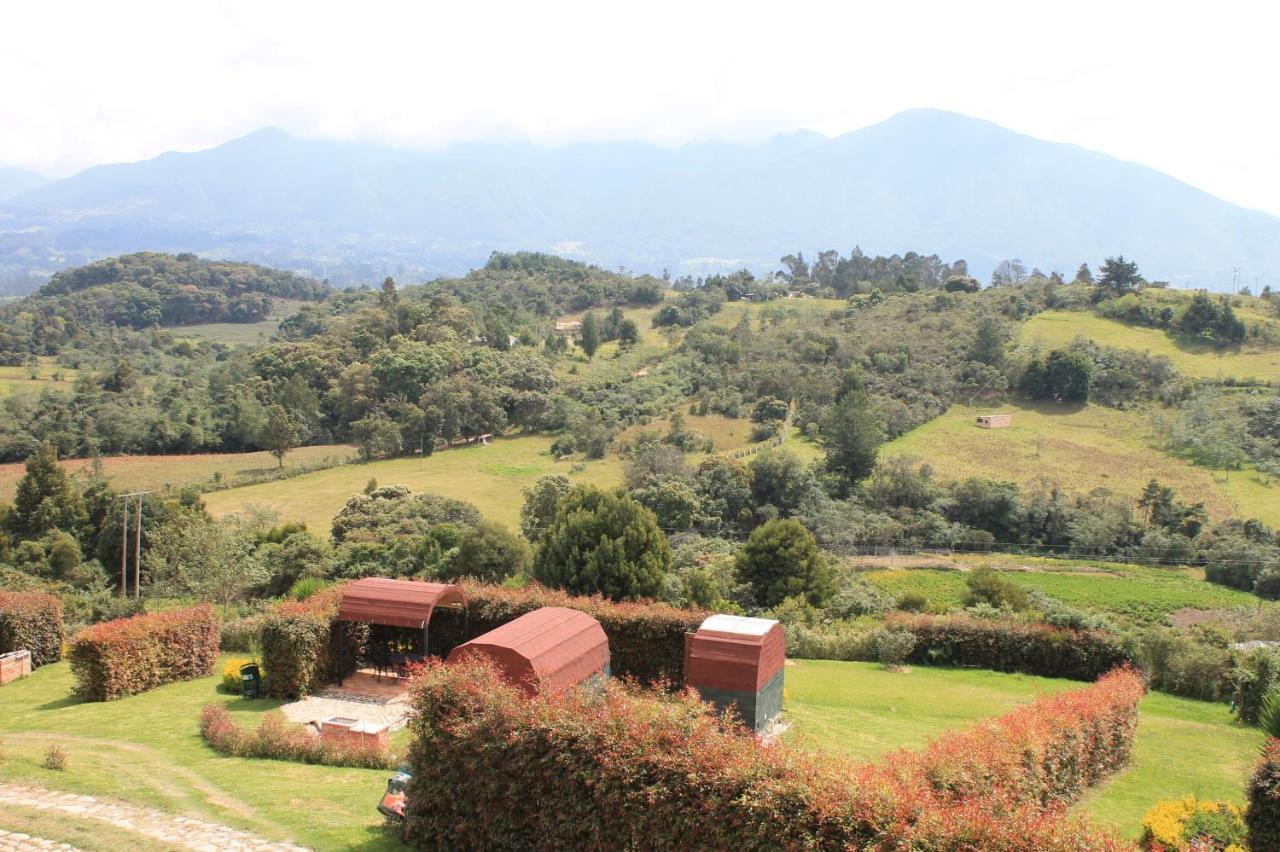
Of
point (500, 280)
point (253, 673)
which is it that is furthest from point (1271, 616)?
point (500, 280)

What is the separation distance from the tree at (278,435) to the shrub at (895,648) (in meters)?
42.0

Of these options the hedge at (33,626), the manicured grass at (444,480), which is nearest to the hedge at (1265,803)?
the hedge at (33,626)

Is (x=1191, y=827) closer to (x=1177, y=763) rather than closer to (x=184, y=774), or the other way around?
(x=1177, y=763)

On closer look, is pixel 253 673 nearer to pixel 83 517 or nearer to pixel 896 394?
pixel 83 517

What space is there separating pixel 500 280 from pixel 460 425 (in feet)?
160

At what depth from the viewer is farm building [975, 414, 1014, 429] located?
56.3 meters

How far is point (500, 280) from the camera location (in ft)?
343

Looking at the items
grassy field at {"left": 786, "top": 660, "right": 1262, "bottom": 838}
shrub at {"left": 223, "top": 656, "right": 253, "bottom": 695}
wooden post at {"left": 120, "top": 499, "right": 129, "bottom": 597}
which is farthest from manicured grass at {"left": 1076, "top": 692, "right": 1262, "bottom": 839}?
wooden post at {"left": 120, "top": 499, "right": 129, "bottom": 597}

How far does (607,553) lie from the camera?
78.7 feet

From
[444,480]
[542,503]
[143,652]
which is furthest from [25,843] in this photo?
[444,480]

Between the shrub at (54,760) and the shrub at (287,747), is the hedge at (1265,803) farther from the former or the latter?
the shrub at (54,760)

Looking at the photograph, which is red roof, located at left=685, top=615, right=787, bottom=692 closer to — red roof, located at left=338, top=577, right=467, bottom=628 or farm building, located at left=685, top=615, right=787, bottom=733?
farm building, located at left=685, top=615, right=787, bottom=733

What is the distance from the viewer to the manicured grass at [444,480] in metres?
43.8

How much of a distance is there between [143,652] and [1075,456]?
4877 centimetres
